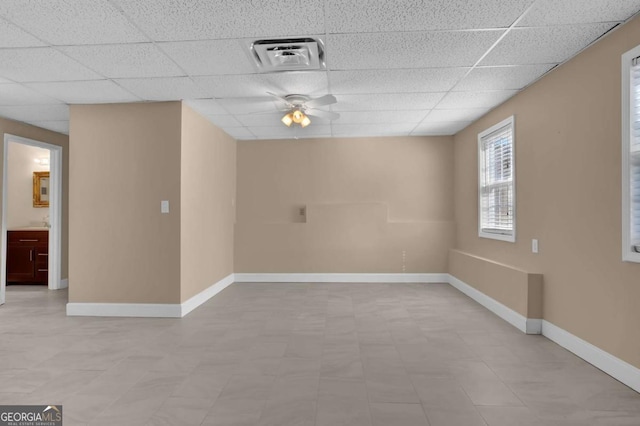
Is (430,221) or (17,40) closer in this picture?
(17,40)

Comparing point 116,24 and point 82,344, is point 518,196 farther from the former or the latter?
point 82,344

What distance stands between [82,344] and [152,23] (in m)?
2.67

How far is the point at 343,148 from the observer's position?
20.9 feet

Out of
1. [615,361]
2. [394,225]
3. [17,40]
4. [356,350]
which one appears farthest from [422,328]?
[17,40]

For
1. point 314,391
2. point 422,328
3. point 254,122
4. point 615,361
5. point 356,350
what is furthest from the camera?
point 254,122

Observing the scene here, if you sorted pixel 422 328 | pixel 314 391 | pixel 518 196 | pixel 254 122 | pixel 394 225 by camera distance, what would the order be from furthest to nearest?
pixel 394 225, pixel 254 122, pixel 518 196, pixel 422 328, pixel 314 391

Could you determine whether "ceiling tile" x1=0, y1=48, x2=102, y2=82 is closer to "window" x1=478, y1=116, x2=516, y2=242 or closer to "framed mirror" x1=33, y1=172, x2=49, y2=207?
"framed mirror" x1=33, y1=172, x2=49, y2=207

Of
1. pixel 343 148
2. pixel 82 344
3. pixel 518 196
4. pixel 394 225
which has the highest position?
pixel 343 148

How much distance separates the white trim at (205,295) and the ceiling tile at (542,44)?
3841mm

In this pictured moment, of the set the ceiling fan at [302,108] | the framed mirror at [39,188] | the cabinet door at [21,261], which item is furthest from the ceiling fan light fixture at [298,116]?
the framed mirror at [39,188]

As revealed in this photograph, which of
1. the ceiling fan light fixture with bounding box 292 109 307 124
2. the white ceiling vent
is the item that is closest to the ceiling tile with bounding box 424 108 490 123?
the ceiling fan light fixture with bounding box 292 109 307 124

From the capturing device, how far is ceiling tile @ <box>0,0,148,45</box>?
2258 millimetres

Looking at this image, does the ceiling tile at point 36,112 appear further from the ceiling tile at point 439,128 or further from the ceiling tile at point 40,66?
the ceiling tile at point 439,128

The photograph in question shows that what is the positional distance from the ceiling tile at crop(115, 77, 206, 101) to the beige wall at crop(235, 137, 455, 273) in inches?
97.3
